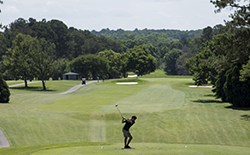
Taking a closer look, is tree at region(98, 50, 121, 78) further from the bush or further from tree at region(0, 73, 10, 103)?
the bush

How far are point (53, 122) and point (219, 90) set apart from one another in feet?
77.8

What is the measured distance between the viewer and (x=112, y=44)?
181 metres

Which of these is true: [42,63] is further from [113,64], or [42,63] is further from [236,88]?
[113,64]

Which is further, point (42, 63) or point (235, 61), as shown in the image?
point (42, 63)

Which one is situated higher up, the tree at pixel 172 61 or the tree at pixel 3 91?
the tree at pixel 172 61

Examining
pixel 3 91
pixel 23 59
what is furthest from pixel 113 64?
pixel 3 91

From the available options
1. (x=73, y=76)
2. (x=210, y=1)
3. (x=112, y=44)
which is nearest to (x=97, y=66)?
(x=73, y=76)

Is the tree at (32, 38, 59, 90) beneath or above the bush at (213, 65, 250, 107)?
above

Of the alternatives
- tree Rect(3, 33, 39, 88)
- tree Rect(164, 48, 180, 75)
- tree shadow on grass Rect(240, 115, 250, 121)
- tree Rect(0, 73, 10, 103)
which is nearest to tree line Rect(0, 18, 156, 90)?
tree Rect(3, 33, 39, 88)

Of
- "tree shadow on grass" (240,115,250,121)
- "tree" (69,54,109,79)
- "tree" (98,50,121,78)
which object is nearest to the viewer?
"tree shadow on grass" (240,115,250,121)


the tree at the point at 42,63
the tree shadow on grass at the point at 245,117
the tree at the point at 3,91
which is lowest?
the tree shadow on grass at the point at 245,117

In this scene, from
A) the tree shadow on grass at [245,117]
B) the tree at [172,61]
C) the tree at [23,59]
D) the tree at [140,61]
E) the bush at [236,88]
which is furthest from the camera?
the tree at [172,61]

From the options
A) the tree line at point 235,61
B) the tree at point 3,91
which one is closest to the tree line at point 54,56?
the tree at point 3,91

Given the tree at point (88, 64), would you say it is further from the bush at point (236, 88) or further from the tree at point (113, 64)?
the bush at point (236, 88)
